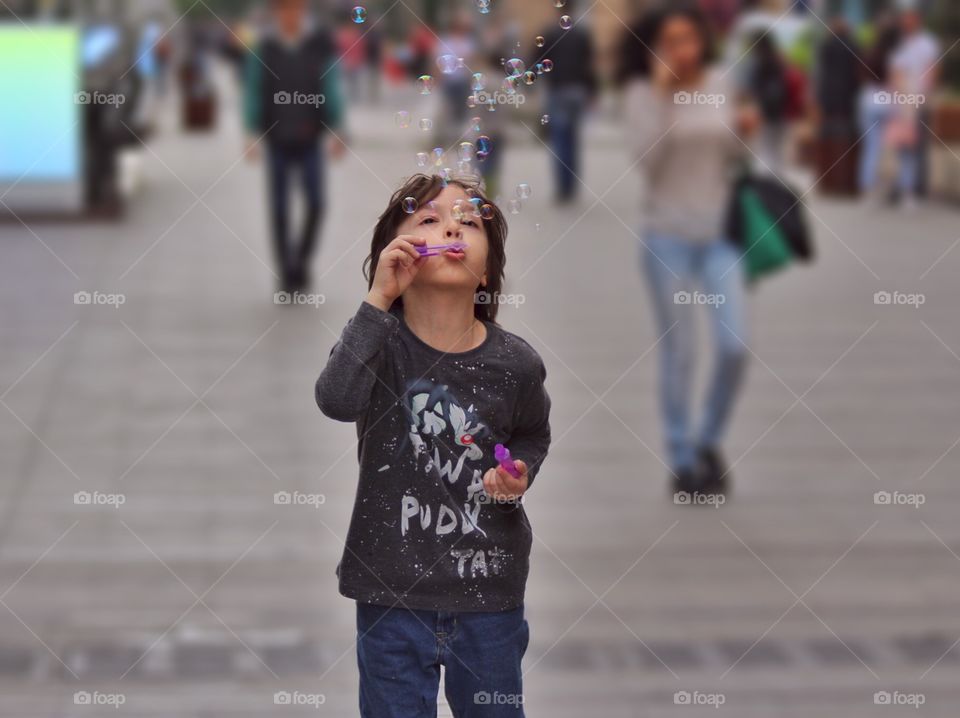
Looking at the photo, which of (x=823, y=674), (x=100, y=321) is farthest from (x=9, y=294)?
(x=823, y=674)

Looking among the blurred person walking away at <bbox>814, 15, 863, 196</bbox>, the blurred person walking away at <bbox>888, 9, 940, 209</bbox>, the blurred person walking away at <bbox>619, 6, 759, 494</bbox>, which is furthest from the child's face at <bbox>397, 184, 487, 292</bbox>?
the blurred person walking away at <bbox>814, 15, 863, 196</bbox>

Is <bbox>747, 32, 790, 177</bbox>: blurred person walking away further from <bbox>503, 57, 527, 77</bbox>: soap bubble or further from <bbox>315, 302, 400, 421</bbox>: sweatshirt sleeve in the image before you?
<bbox>315, 302, 400, 421</bbox>: sweatshirt sleeve

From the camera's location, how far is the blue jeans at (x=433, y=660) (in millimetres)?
2783

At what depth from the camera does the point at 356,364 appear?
2.72 meters

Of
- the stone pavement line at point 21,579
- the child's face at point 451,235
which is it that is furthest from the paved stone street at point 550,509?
the child's face at point 451,235

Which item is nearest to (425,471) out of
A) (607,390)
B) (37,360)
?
(607,390)

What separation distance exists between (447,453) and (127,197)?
13.6 meters

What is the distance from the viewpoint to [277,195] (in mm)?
10641

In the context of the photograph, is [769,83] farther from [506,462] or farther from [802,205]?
[506,462]

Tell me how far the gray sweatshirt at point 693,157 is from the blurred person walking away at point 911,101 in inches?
375

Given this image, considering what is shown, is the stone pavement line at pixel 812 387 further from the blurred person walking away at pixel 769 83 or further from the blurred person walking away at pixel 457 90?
the blurred person walking away at pixel 769 83

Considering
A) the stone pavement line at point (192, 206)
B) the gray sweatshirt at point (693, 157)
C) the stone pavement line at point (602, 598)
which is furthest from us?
the stone pavement line at point (192, 206)

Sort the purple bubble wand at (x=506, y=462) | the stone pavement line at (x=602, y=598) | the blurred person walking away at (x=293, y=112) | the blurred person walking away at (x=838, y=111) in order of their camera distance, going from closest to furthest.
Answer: the purple bubble wand at (x=506, y=462)
the stone pavement line at (x=602, y=598)
the blurred person walking away at (x=293, y=112)
the blurred person walking away at (x=838, y=111)

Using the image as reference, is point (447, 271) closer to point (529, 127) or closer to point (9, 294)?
point (9, 294)
